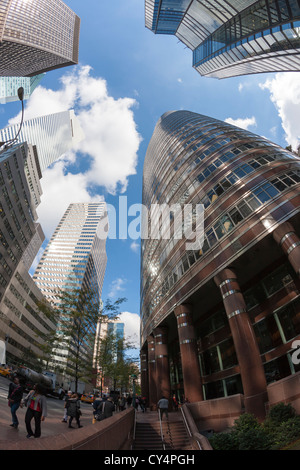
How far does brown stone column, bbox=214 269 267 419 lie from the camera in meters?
16.3

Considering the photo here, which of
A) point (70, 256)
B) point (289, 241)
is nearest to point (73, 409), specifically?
point (289, 241)

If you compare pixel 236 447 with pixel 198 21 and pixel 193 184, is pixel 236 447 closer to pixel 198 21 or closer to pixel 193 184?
pixel 193 184

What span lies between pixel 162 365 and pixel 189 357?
1029 cm

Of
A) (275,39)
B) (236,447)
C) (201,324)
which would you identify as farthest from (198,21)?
(236,447)

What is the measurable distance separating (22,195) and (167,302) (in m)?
53.8

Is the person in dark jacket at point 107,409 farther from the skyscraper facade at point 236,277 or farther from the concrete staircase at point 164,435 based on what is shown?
the skyscraper facade at point 236,277

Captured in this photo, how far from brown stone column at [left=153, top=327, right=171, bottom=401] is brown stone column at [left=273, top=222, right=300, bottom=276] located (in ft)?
69.6

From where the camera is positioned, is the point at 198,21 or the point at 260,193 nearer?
the point at 260,193

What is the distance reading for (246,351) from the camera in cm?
1769

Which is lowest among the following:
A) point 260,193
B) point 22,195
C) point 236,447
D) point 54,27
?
point 236,447

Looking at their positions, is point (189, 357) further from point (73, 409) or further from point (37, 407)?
point (37, 407)

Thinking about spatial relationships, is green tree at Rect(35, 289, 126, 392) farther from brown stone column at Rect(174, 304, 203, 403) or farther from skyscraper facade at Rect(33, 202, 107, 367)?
skyscraper facade at Rect(33, 202, 107, 367)

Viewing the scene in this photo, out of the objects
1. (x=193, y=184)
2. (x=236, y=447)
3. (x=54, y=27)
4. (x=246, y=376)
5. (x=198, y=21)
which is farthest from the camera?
(x=54, y=27)

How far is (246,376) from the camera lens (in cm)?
1716
